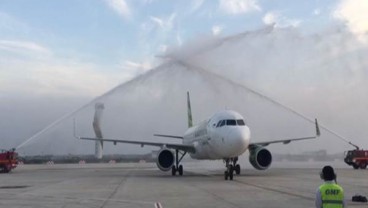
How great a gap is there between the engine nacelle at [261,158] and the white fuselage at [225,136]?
3.10 metres

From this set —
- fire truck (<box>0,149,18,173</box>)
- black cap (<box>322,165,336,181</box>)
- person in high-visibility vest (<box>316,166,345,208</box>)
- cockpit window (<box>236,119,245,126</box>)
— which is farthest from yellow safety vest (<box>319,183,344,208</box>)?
fire truck (<box>0,149,18,173</box>)

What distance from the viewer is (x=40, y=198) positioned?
65.1ft

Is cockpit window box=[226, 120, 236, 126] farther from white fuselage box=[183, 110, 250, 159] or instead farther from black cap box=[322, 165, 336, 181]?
black cap box=[322, 165, 336, 181]

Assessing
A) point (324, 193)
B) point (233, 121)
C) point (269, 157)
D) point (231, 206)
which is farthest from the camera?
point (269, 157)

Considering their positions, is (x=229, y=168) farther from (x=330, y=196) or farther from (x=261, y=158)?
(x=330, y=196)

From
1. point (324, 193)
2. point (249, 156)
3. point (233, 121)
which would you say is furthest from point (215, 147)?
point (324, 193)

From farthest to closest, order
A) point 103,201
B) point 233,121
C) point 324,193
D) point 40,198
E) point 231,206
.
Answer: point 233,121 < point 40,198 < point 103,201 < point 231,206 < point 324,193

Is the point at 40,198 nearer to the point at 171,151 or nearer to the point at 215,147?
the point at 215,147

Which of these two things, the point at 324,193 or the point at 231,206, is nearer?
the point at 324,193

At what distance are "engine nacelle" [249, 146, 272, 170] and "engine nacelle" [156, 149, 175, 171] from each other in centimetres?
608

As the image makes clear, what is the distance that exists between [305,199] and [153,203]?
573 cm

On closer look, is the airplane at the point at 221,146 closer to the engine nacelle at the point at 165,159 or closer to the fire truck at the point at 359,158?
the engine nacelle at the point at 165,159

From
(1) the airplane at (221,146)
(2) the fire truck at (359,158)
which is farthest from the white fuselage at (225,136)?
(2) the fire truck at (359,158)

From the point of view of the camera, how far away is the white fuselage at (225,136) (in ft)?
102
